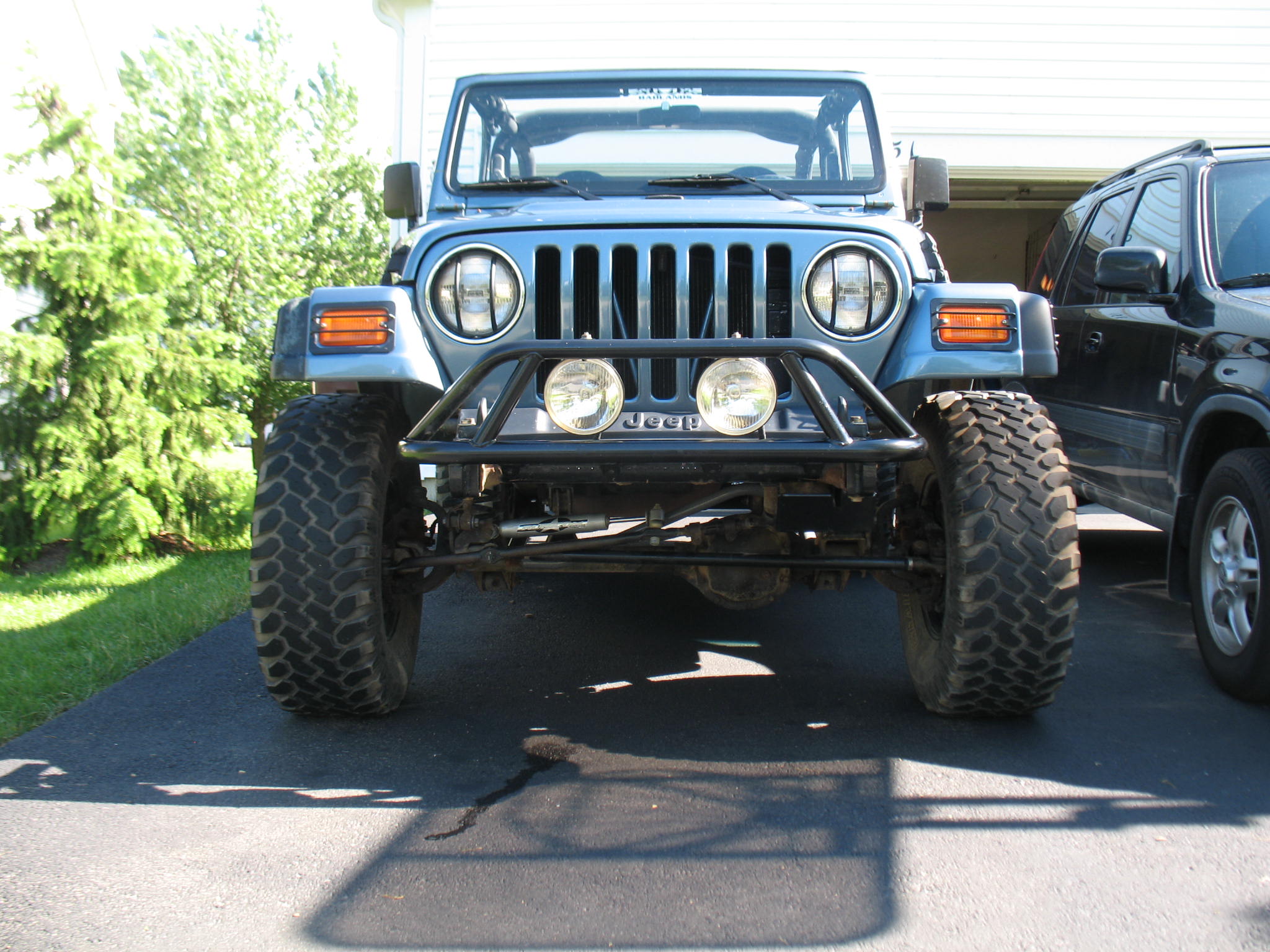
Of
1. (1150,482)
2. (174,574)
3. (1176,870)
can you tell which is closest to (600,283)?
(1176,870)

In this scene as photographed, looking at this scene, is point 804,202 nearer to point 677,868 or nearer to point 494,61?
point 677,868

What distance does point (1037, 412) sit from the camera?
10.0ft

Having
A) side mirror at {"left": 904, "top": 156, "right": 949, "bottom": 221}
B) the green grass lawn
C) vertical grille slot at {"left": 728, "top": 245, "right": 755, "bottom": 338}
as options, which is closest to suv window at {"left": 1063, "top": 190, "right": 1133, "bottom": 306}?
side mirror at {"left": 904, "top": 156, "right": 949, "bottom": 221}

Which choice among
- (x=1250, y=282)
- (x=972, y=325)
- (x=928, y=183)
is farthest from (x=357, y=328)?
(x=1250, y=282)

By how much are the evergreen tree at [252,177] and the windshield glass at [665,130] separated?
6.73 m

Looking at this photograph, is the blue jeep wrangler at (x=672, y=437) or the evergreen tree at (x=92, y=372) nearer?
the blue jeep wrangler at (x=672, y=437)

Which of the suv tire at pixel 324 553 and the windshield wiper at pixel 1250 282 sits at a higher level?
the windshield wiper at pixel 1250 282

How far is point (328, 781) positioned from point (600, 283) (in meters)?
1.67

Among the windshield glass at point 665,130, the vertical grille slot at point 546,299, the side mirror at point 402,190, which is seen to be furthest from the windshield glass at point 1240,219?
the side mirror at point 402,190

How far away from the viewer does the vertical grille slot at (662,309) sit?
3156mm

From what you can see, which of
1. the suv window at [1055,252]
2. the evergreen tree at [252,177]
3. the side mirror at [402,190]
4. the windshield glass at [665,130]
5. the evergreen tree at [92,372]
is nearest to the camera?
the side mirror at [402,190]

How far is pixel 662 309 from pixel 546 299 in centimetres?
37

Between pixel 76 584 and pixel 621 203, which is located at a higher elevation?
pixel 621 203

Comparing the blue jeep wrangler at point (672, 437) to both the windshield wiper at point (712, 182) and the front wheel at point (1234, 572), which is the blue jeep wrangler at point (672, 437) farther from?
the front wheel at point (1234, 572)
